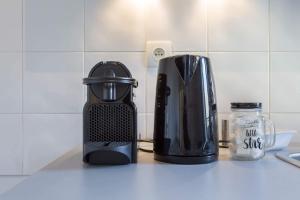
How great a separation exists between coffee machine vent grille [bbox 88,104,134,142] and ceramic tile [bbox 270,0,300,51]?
0.68 m

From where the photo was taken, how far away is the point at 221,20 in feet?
3.63

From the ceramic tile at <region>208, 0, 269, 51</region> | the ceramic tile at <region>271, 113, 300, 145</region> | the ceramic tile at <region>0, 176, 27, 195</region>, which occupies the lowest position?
the ceramic tile at <region>0, 176, 27, 195</region>

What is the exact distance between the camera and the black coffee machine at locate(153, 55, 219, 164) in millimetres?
676

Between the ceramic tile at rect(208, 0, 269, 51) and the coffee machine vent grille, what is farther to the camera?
the ceramic tile at rect(208, 0, 269, 51)

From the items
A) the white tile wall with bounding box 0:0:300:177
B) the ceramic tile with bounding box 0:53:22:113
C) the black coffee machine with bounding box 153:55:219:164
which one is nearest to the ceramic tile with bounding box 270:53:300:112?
the white tile wall with bounding box 0:0:300:177

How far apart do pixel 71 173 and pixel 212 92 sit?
13.9 inches

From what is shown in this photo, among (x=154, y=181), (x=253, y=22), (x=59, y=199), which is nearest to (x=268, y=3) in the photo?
(x=253, y=22)

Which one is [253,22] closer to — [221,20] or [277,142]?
[221,20]

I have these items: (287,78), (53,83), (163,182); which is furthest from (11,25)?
(287,78)

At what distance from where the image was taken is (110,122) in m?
0.69

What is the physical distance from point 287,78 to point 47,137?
34.4 inches

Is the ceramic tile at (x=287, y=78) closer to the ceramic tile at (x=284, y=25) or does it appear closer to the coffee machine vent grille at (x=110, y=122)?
the ceramic tile at (x=284, y=25)

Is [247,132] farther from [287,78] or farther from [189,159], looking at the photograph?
[287,78]

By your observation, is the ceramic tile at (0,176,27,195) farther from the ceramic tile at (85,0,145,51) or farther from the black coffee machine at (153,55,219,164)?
the black coffee machine at (153,55,219,164)
